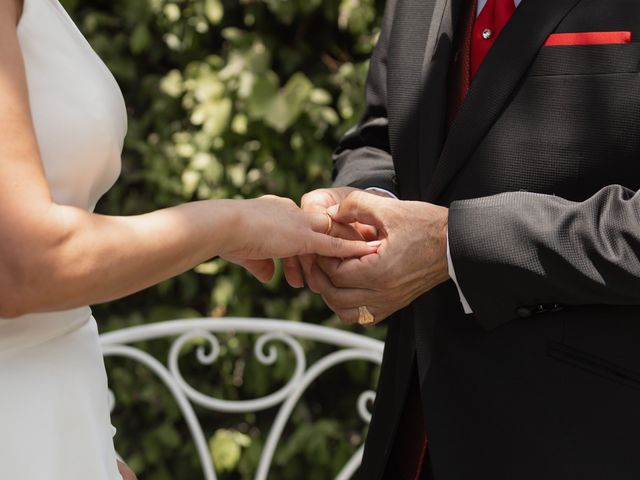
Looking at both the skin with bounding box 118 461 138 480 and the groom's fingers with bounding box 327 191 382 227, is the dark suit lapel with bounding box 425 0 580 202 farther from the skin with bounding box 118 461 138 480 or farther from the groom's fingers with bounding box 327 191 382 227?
the skin with bounding box 118 461 138 480

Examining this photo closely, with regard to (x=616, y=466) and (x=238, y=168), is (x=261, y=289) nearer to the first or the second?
(x=238, y=168)

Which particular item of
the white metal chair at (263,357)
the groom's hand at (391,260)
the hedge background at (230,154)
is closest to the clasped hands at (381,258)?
the groom's hand at (391,260)

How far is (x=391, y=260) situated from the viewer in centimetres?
186

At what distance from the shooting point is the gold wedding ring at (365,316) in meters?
1.96

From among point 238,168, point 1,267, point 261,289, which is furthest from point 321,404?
point 1,267

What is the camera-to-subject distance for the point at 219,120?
326 cm

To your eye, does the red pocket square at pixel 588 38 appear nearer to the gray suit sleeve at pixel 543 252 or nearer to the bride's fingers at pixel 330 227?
the gray suit sleeve at pixel 543 252

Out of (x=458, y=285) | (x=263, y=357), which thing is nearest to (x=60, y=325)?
(x=458, y=285)

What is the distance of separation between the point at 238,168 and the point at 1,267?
2006 mm

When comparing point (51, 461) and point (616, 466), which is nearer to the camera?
point (51, 461)

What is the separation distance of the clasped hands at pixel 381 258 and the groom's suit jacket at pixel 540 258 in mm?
70

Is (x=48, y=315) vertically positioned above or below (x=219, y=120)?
above

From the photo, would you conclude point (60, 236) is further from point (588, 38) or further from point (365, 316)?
point (588, 38)

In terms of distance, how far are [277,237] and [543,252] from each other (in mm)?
460
